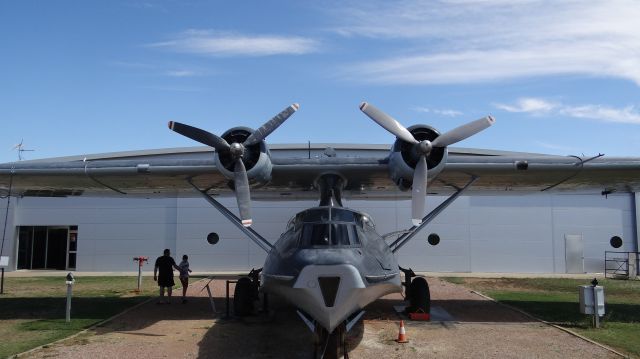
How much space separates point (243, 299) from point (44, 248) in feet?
78.1

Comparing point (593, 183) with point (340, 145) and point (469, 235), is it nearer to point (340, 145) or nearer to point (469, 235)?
point (469, 235)

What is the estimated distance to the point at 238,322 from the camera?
448 inches

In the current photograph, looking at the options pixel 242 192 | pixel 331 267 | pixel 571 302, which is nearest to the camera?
pixel 331 267

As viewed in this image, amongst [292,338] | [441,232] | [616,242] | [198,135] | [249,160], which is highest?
[198,135]

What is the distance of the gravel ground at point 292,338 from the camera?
27.8ft

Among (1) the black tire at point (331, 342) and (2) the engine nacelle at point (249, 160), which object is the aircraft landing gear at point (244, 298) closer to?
(2) the engine nacelle at point (249, 160)

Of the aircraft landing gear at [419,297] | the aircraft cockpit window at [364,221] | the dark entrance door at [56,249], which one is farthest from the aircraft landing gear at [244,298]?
the dark entrance door at [56,249]

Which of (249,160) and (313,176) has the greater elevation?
(249,160)

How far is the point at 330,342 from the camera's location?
731 centimetres

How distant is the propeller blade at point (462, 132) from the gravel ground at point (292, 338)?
13.5ft

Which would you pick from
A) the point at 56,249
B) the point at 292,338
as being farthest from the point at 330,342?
the point at 56,249

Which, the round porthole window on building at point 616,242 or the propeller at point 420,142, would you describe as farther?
the round porthole window on building at point 616,242

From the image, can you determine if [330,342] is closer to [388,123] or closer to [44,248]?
[388,123]

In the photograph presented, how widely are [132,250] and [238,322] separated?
59.3 feet
